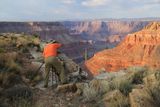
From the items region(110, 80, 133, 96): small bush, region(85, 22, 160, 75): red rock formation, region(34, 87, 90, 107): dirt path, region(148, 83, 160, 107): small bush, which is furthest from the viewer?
region(85, 22, 160, 75): red rock formation

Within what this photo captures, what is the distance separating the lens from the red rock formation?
7278 centimetres

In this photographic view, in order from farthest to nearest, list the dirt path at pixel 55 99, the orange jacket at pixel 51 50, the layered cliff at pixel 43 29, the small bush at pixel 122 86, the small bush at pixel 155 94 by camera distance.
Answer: the layered cliff at pixel 43 29 → the orange jacket at pixel 51 50 → the small bush at pixel 122 86 → the dirt path at pixel 55 99 → the small bush at pixel 155 94

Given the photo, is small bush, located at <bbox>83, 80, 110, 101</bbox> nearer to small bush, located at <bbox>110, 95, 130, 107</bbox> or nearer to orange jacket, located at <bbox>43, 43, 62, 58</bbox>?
small bush, located at <bbox>110, 95, 130, 107</bbox>

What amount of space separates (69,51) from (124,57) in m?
41.6

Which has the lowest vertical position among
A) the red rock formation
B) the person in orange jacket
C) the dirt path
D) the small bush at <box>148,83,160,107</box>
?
the red rock formation

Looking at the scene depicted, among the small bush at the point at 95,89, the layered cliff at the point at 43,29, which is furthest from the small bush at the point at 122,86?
the layered cliff at the point at 43,29

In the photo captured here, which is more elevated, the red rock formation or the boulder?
the boulder

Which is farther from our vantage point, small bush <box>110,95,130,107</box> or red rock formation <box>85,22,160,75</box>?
red rock formation <box>85,22,160,75</box>

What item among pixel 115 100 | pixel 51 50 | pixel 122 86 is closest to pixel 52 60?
pixel 51 50

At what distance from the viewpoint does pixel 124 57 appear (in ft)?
251

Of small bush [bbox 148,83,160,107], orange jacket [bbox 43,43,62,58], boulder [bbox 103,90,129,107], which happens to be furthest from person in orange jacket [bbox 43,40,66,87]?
small bush [bbox 148,83,160,107]

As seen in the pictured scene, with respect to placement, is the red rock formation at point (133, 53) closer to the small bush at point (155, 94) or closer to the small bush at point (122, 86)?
the small bush at point (122, 86)

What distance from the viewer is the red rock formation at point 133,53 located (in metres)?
72.8

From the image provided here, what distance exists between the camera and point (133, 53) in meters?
77.6
